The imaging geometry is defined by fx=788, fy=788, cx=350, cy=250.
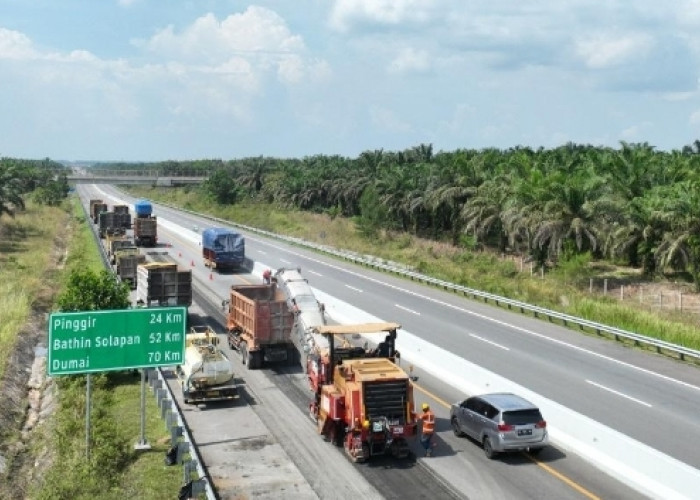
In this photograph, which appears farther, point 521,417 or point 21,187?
point 21,187

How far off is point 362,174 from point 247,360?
236 ft

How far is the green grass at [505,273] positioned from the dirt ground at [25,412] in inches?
953

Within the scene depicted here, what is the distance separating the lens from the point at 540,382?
26141mm

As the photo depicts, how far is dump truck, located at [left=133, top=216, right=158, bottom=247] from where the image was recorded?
227 ft

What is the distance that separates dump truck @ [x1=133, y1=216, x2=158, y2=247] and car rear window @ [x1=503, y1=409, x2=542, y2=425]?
54.9 m

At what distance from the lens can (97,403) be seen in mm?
24000

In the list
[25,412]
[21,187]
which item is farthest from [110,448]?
[21,187]

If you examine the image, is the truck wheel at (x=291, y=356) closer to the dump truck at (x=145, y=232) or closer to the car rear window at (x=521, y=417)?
the car rear window at (x=521, y=417)

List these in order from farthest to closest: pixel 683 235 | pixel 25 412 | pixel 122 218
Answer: pixel 122 218 → pixel 683 235 → pixel 25 412

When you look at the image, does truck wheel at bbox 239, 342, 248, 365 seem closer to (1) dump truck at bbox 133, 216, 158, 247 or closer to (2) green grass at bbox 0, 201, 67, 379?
(2) green grass at bbox 0, 201, 67, 379

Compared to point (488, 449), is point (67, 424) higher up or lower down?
lower down

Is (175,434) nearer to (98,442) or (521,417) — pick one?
(98,442)

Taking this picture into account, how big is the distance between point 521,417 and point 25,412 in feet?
54.0

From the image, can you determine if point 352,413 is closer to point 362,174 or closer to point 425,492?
point 425,492
